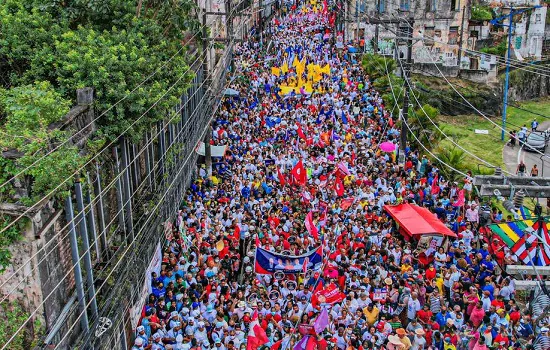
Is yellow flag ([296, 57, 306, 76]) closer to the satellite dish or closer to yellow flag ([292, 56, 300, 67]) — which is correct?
yellow flag ([292, 56, 300, 67])

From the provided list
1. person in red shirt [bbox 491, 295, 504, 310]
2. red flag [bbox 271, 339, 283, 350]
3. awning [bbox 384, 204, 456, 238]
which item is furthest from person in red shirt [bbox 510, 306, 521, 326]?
red flag [bbox 271, 339, 283, 350]

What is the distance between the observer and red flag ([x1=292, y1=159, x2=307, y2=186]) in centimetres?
2236

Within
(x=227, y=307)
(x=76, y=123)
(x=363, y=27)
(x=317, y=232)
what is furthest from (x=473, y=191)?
(x=363, y=27)

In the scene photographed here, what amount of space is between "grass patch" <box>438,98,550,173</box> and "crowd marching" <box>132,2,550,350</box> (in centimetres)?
1164

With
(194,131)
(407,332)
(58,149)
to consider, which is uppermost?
(58,149)

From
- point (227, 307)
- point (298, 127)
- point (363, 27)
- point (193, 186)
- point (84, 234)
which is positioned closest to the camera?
point (84, 234)

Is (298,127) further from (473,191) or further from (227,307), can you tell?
(227,307)

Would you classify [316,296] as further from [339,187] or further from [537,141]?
[537,141]

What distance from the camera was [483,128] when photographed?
44.9 m

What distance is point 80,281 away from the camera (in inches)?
422

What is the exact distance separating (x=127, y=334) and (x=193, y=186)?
8253 mm

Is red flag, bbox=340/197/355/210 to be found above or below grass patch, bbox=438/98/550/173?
above

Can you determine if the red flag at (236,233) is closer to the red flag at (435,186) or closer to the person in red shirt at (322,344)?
the person in red shirt at (322,344)

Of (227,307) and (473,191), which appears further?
(473,191)
